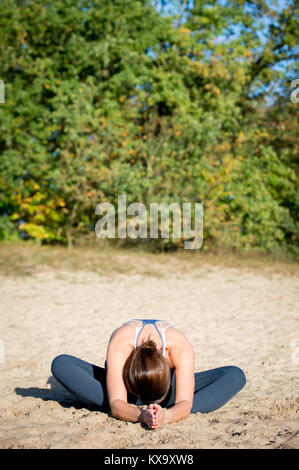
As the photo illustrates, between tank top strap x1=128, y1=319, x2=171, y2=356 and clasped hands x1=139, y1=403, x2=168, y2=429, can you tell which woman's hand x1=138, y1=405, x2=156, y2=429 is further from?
tank top strap x1=128, y1=319, x2=171, y2=356

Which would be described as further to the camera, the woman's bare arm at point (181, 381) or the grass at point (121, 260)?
the grass at point (121, 260)

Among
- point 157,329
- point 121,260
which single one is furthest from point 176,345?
point 121,260

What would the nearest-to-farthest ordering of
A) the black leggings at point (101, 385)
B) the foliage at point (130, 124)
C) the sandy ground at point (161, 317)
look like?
the sandy ground at point (161, 317), the black leggings at point (101, 385), the foliage at point (130, 124)

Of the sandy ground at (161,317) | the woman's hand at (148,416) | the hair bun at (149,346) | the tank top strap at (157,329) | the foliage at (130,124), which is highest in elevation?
the foliage at (130,124)

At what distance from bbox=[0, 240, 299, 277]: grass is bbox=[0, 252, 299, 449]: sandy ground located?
1.47 feet

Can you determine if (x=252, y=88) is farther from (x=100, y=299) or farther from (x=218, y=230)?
(x=100, y=299)

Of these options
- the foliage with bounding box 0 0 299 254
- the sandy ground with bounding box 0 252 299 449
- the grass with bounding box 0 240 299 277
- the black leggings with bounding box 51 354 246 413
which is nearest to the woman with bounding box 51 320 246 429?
the black leggings with bounding box 51 354 246 413

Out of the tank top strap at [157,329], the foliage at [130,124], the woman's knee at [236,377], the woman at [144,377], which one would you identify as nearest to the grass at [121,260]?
the foliage at [130,124]

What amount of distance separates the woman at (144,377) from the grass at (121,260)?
22.7ft

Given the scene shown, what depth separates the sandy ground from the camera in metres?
2.92

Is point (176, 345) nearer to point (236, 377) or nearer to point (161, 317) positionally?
point (236, 377)

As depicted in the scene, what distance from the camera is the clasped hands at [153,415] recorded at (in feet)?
9.25

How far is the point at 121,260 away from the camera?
12352 mm

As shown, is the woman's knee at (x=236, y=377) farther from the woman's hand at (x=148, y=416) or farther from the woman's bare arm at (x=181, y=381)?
the woman's hand at (x=148, y=416)
